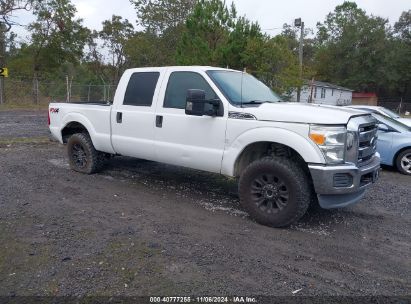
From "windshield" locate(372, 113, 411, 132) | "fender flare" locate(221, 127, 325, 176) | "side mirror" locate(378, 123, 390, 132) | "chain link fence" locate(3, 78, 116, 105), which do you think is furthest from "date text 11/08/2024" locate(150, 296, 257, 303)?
"chain link fence" locate(3, 78, 116, 105)

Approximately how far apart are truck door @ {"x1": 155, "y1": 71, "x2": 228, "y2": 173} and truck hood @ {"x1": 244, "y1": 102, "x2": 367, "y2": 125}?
541mm

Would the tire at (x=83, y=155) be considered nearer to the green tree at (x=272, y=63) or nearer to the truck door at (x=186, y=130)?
the truck door at (x=186, y=130)

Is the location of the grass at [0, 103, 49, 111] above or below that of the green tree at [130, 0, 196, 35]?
below

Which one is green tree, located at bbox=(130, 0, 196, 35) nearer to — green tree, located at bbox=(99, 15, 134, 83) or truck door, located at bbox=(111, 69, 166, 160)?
green tree, located at bbox=(99, 15, 134, 83)

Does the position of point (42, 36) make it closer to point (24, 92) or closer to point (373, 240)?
point (24, 92)

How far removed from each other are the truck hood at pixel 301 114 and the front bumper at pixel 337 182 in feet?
1.74

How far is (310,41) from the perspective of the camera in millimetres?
78562

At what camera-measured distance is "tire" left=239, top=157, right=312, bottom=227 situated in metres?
4.68

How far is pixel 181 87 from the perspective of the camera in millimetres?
5867

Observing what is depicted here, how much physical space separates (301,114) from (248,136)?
2.37 ft

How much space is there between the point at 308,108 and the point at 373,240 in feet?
5.78

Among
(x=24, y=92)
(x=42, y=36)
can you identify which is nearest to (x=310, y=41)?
(x=42, y=36)

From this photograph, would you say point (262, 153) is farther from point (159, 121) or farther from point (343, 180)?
point (159, 121)

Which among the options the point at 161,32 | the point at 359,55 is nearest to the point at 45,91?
the point at 161,32
